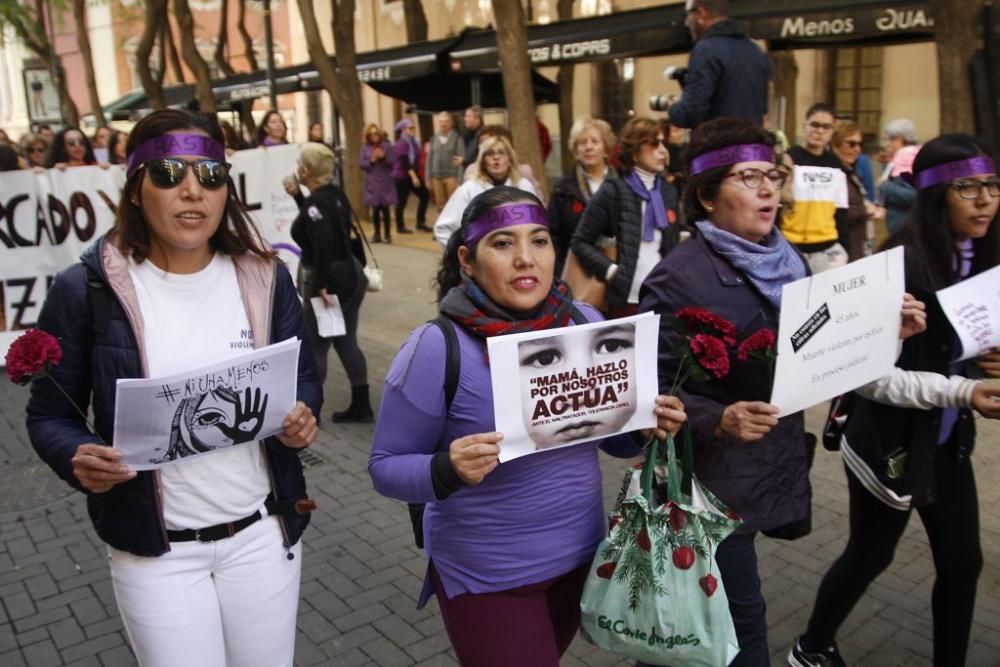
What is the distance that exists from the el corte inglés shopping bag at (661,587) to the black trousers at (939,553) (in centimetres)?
113

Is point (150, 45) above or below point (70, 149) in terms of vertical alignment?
above

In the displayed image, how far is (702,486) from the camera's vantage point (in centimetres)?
256

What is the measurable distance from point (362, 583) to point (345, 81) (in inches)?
583

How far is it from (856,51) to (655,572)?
18698mm

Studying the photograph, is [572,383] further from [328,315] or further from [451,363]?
[328,315]

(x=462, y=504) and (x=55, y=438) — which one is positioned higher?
(x=55, y=438)

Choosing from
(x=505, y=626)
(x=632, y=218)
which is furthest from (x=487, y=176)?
(x=505, y=626)

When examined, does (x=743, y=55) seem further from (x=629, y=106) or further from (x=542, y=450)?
(x=629, y=106)

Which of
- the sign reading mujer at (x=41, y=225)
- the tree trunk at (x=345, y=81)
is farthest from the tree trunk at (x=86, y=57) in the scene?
the sign reading mujer at (x=41, y=225)

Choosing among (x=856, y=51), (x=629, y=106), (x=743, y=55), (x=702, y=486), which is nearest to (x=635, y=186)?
(x=743, y=55)

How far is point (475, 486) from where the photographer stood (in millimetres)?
2416

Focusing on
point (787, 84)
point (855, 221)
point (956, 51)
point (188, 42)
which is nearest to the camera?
point (855, 221)

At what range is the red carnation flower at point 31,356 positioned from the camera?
2176 millimetres

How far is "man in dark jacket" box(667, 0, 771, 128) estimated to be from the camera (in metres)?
6.08
